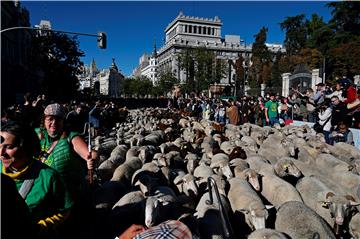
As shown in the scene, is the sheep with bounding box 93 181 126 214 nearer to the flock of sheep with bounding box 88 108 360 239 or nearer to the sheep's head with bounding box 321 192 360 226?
the flock of sheep with bounding box 88 108 360 239

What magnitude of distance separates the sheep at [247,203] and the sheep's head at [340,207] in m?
0.89

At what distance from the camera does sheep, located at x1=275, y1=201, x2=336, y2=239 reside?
4062 mm

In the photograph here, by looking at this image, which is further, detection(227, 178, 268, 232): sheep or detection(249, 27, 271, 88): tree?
detection(249, 27, 271, 88): tree

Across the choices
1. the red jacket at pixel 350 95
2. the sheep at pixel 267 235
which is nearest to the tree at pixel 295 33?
the red jacket at pixel 350 95

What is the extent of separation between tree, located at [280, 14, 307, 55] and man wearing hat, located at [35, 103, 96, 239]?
6983 cm

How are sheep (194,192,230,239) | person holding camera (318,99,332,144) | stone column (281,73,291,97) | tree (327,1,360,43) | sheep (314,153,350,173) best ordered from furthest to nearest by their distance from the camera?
tree (327,1,360,43)
stone column (281,73,291,97)
person holding camera (318,99,332,144)
sheep (314,153,350,173)
sheep (194,192,230,239)

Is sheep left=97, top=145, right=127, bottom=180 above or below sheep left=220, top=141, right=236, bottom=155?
below

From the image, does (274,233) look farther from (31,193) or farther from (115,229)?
(31,193)

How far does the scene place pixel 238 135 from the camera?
11898mm

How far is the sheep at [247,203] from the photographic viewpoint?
14.2 feet

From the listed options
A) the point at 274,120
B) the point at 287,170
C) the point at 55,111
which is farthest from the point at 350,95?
the point at 55,111

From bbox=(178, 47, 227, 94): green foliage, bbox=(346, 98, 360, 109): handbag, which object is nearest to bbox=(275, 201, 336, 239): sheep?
bbox=(346, 98, 360, 109): handbag

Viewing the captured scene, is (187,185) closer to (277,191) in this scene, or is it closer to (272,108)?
(277,191)

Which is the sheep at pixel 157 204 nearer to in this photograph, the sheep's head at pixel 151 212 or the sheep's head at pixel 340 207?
the sheep's head at pixel 151 212
